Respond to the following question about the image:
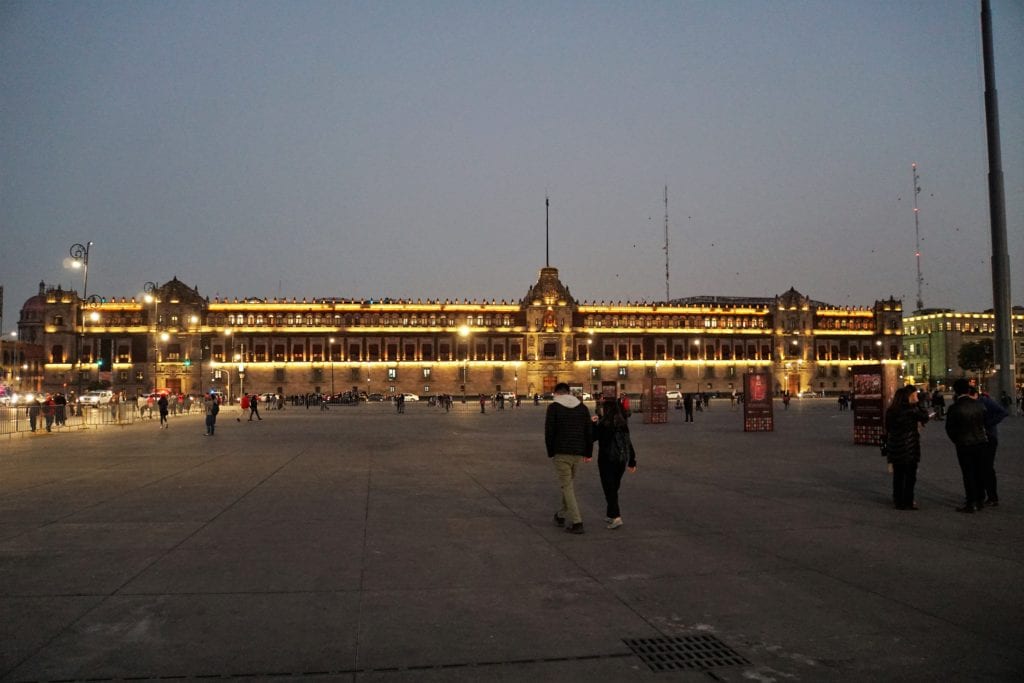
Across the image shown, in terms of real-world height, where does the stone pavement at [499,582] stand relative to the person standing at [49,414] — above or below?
below

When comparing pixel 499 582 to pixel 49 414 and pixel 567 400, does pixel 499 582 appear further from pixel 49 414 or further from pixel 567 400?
pixel 49 414

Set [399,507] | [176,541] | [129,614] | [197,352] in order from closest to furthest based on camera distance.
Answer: [129,614]
[176,541]
[399,507]
[197,352]

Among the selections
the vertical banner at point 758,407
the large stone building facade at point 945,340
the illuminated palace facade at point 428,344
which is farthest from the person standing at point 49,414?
the large stone building facade at point 945,340

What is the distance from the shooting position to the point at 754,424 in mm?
30172

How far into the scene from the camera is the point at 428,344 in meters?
110

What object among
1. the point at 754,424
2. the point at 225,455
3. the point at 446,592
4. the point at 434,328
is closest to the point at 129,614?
the point at 446,592

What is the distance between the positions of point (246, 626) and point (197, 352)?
10680 cm

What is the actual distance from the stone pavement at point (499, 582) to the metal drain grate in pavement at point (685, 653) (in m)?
0.02

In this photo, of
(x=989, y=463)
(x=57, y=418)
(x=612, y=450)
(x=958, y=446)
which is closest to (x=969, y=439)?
(x=958, y=446)

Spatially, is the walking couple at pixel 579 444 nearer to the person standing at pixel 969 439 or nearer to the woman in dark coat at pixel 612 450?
the woman in dark coat at pixel 612 450

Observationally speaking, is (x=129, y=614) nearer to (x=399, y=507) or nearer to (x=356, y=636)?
(x=356, y=636)

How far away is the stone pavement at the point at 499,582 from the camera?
4.89 m

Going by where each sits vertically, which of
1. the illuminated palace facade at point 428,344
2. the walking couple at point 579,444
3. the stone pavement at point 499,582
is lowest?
the stone pavement at point 499,582

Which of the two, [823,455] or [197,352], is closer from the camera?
[823,455]
